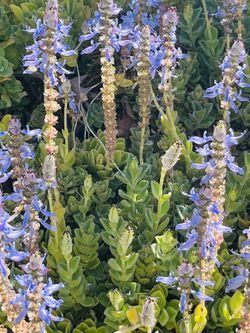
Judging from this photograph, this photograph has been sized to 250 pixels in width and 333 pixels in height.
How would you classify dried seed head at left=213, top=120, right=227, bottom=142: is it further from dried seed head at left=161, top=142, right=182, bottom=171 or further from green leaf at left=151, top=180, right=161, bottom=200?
green leaf at left=151, top=180, right=161, bottom=200

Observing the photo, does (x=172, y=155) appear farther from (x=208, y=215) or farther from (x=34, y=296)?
(x=34, y=296)

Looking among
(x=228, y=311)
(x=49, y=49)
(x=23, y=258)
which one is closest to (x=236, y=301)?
(x=228, y=311)

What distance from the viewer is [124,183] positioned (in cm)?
251

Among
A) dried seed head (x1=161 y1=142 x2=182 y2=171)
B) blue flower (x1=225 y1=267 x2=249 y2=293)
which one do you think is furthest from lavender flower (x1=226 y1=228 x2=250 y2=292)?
dried seed head (x1=161 y1=142 x2=182 y2=171)

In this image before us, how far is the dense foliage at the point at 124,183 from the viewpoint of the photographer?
1.82 meters

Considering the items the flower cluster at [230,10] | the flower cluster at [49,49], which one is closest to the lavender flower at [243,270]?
the flower cluster at [49,49]

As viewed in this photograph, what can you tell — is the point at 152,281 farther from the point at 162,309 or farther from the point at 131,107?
the point at 131,107

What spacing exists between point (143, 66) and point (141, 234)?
0.58 metres

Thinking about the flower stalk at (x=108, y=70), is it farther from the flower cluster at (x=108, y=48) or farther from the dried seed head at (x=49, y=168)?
the dried seed head at (x=49, y=168)

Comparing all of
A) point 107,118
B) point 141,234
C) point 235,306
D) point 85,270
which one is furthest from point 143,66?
point 235,306

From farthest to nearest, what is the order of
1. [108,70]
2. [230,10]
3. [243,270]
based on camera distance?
[230,10] → [108,70] → [243,270]

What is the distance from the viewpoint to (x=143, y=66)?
92.1 inches

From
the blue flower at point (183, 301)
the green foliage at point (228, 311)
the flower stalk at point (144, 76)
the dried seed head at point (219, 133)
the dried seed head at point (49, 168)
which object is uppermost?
the flower stalk at point (144, 76)

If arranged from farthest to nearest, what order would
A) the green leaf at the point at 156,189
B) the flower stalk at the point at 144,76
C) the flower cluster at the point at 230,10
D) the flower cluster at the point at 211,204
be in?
1. the flower cluster at the point at 230,10
2. the flower stalk at the point at 144,76
3. the green leaf at the point at 156,189
4. the flower cluster at the point at 211,204
